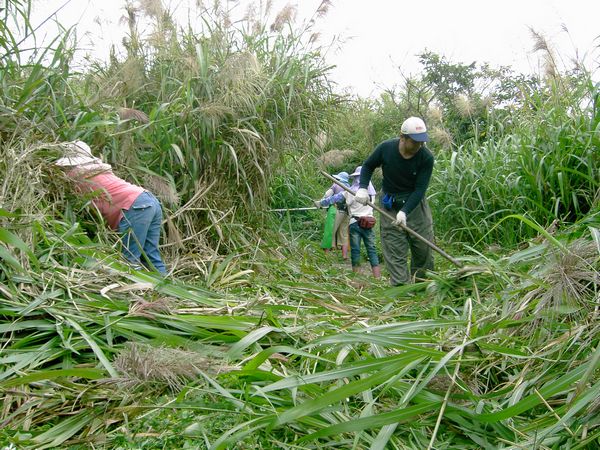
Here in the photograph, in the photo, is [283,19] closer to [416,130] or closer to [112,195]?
[416,130]

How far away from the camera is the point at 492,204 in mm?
5684

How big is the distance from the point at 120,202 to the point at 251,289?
3.16ft

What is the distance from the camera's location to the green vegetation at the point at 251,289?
1.98 metres

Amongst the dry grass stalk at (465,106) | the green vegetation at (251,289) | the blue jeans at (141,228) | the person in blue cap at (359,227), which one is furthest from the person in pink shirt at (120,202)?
the dry grass stalk at (465,106)

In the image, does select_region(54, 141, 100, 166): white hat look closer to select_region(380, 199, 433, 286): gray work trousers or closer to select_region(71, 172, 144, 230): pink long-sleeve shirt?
select_region(71, 172, 144, 230): pink long-sleeve shirt

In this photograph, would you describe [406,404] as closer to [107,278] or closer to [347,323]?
[347,323]

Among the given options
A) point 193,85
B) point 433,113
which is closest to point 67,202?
point 193,85

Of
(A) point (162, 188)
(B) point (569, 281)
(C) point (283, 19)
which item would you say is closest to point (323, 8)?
(C) point (283, 19)

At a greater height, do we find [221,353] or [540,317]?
[221,353]

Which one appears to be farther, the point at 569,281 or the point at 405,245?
the point at 405,245

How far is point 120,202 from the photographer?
373 cm

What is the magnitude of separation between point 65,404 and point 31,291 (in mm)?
665

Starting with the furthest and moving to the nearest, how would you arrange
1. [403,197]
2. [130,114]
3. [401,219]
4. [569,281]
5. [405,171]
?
[403,197] < [405,171] < [401,219] < [130,114] < [569,281]

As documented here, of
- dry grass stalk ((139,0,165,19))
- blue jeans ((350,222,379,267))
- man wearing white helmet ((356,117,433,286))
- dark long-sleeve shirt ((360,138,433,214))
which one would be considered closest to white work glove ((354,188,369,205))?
man wearing white helmet ((356,117,433,286))
